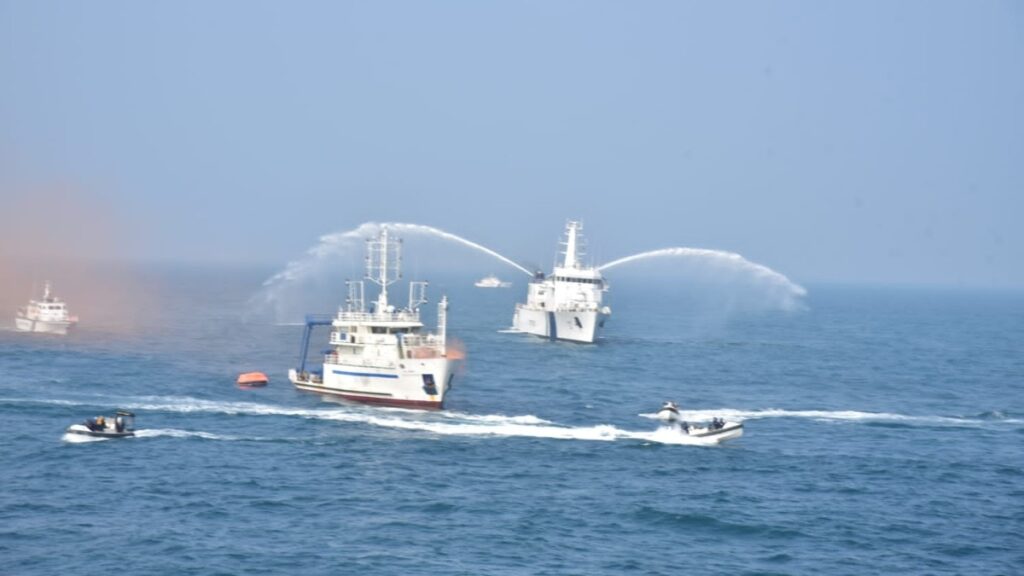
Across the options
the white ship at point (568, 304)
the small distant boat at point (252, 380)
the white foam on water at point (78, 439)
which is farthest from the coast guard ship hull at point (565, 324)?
the white foam on water at point (78, 439)

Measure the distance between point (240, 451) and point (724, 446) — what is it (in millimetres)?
31984

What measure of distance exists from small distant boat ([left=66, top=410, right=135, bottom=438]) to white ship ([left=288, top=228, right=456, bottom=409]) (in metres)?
20.0

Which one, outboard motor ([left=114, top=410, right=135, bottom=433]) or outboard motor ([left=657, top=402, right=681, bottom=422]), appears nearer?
outboard motor ([left=114, top=410, right=135, bottom=433])

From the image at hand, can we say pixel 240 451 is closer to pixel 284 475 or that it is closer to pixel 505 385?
pixel 284 475

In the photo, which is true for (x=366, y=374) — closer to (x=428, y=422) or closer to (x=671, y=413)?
(x=428, y=422)

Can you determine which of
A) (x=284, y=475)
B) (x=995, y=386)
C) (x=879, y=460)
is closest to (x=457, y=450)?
(x=284, y=475)

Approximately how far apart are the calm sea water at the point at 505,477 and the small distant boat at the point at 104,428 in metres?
1.35

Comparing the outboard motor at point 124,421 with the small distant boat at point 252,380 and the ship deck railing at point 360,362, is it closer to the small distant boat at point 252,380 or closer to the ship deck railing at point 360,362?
the ship deck railing at point 360,362

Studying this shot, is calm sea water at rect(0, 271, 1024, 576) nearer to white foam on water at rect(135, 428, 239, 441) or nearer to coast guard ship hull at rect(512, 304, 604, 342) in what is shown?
white foam on water at rect(135, 428, 239, 441)

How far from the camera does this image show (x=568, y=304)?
16388cm

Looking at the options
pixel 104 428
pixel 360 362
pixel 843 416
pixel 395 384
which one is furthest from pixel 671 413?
pixel 104 428

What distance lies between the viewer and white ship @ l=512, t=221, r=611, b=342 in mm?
157000

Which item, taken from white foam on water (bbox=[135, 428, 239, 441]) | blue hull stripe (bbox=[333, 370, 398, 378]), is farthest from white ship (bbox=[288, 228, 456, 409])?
white foam on water (bbox=[135, 428, 239, 441])

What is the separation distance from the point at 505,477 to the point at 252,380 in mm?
37708
